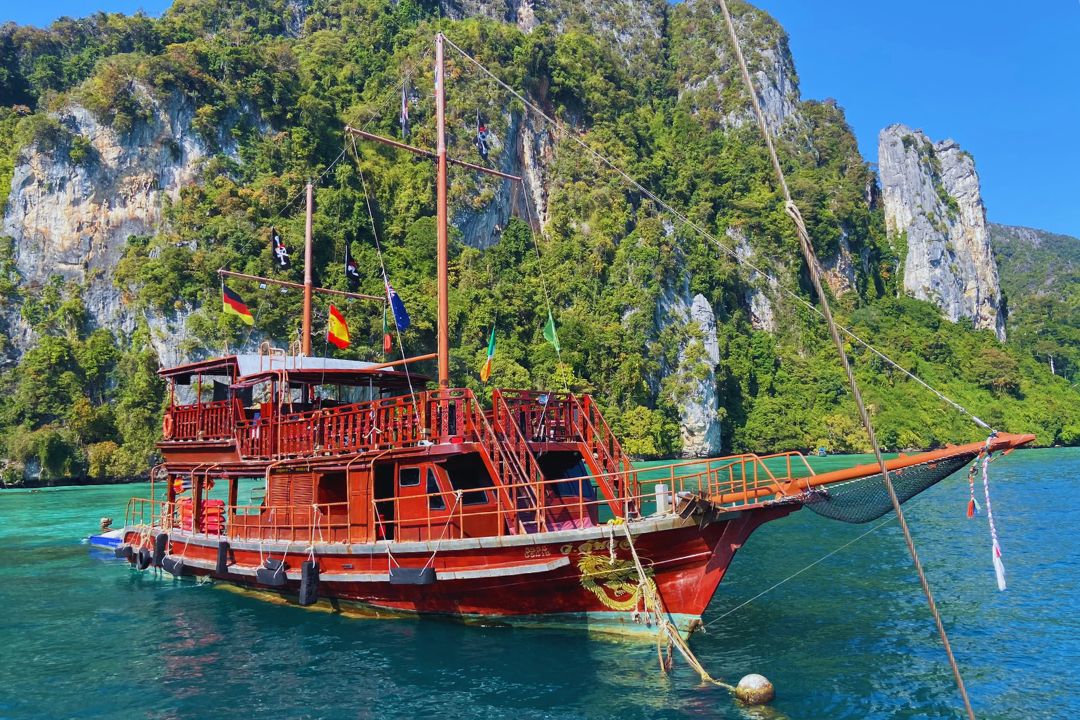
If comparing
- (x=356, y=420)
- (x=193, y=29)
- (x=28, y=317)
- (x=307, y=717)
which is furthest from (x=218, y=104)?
(x=307, y=717)

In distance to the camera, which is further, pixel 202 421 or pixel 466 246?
pixel 466 246

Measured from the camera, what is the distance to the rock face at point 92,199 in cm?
5738

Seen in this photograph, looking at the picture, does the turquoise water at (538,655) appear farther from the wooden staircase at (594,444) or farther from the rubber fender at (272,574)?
the wooden staircase at (594,444)

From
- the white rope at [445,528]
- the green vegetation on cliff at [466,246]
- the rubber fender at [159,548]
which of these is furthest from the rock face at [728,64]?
the white rope at [445,528]

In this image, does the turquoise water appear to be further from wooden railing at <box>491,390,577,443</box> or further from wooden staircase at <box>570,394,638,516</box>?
wooden railing at <box>491,390,577,443</box>

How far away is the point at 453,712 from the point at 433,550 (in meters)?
3.07

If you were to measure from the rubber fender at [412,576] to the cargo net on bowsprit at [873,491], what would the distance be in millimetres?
5958

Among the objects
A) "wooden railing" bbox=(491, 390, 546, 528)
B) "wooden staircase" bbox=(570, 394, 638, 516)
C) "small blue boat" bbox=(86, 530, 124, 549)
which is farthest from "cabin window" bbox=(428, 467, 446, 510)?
"small blue boat" bbox=(86, 530, 124, 549)

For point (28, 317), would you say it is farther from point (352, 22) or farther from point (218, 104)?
point (352, 22)

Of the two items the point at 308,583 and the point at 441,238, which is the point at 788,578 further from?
the point at 441,238

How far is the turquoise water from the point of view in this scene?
10.0m

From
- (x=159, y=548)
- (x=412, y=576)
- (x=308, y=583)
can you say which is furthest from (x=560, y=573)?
(x=159, y=548)

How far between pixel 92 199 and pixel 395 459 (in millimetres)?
58071

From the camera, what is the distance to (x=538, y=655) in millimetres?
11484
